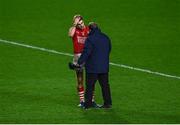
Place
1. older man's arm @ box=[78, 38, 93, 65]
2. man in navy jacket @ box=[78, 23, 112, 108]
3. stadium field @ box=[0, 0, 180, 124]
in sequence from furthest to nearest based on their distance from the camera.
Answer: stadium field @ box=[0, 0, 180, 124] < man in navy jacket @ box=[78, 23, 112, 108] < older man's arm @ box=[78, 38, 93, 65]

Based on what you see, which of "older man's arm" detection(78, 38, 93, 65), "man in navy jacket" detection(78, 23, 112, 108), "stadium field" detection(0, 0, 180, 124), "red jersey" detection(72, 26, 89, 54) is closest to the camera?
"older man's arm" detection(78, 38, 93, 65)

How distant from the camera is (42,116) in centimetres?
2142

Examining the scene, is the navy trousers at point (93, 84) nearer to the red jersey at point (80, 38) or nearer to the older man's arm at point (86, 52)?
the older man's arm at point (86, 52)

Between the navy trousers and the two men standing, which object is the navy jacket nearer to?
the two men standing

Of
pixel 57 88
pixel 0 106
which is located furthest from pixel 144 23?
pixel 0 106

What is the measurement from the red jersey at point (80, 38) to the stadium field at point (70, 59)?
160 centimetres

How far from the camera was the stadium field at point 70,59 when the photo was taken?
22.1 m

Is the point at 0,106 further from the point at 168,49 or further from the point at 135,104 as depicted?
the point at 168,49

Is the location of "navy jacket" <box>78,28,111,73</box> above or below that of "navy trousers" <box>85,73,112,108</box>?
above

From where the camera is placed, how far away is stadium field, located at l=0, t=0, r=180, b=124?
72.5ft

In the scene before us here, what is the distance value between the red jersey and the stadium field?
160 cm

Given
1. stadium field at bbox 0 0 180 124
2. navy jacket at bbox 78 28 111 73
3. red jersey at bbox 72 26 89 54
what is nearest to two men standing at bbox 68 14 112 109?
navy jacket at bbox 78 28 111 73

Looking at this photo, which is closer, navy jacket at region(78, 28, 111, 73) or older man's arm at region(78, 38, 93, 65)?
older man's arm at region(78, 38, 93, 65)

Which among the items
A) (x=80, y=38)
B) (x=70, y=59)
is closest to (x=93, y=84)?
(x=80, y=38)
